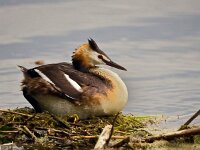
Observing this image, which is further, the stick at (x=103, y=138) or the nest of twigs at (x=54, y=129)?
the nest of twigs at (x=54, y=129)

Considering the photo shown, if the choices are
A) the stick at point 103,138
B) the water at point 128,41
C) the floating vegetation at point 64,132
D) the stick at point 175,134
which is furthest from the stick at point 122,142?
the water at point 128,41

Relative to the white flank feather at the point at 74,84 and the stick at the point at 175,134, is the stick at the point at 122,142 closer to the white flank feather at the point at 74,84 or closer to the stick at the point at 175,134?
the stick at the point at 175,134

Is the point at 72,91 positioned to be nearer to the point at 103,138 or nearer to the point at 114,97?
the point at 114,97

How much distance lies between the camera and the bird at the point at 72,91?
39.1ft

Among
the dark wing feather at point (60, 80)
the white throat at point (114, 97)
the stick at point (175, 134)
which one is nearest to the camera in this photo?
the stick at point (175, 134)

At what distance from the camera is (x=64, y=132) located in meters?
11.0

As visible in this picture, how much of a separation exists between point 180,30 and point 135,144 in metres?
9.01

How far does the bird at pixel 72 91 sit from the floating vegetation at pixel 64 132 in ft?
0.49

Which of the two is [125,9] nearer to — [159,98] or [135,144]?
[159,98]

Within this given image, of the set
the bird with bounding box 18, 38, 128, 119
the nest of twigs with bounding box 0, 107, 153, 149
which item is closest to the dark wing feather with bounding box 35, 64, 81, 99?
the bird with bounding box 18, 38, 128, 119

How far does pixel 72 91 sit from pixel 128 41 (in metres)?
7.20

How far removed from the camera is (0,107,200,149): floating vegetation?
1092 centimetres

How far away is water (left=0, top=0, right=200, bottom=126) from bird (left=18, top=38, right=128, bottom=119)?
117cm

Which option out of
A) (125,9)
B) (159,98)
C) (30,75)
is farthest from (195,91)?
(125,9)
